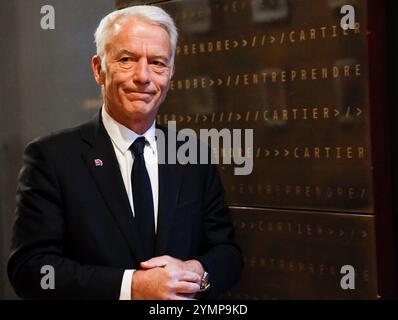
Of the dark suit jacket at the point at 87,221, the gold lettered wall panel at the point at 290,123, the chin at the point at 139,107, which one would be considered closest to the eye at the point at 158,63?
the chin at the point at 139,107

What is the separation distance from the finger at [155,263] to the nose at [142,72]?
45 cm

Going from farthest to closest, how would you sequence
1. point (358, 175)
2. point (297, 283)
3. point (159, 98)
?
point (297, 283)
point (358, 175)
point (159, 98)

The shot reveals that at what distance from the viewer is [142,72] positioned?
141 cm

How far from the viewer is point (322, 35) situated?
169 centimetres

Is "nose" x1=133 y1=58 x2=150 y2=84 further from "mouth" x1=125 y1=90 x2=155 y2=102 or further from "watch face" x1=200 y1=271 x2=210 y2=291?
"watch face" x1=200 y1=271 x2=210 y2=291

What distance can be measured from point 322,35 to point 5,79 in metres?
1.24

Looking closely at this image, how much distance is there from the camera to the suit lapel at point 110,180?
1.44m

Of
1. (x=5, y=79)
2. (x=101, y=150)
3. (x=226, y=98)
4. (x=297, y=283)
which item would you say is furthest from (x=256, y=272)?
(x=5, y=79)

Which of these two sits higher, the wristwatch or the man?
the man

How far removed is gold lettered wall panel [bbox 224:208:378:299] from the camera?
1650 millimetres

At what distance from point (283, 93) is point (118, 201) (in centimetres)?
66

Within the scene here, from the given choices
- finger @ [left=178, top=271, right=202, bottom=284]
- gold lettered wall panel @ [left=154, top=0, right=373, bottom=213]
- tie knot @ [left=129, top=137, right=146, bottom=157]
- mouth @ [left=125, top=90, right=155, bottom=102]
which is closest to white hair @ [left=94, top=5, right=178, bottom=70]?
mouth @ [left=125, top=90, right=155, bottom=102]

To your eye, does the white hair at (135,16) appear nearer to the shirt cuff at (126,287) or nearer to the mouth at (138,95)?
the mouth at (138,95)

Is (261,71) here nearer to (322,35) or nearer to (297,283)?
(322,35)
